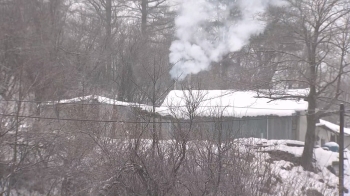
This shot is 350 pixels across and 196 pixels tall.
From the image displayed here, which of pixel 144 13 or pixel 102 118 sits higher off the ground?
pixel 144 13

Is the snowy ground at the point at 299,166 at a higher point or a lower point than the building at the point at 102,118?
lower

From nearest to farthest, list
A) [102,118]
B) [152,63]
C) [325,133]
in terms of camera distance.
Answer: [102,118], [152,63], [325,133]

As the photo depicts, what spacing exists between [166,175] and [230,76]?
10081mm

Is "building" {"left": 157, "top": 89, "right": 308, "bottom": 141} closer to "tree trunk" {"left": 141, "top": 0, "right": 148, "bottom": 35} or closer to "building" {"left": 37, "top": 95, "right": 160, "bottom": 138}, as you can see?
"building" {"left": 37, "top": 95, "right": 160, "bottom": 138}

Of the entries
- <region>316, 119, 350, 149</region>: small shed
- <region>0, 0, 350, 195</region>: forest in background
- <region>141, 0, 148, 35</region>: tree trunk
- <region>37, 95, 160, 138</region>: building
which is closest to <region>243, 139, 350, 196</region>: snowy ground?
<region>0, 0, 350, 195</region>: forest in background

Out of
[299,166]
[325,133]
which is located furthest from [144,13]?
[325,133]

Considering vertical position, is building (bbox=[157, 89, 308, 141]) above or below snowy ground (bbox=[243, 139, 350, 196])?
above

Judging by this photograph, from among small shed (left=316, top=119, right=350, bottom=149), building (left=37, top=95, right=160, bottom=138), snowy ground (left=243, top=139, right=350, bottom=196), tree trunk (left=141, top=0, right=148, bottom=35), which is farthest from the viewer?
small shed (left=316, top=119, right=350, bottom=149)

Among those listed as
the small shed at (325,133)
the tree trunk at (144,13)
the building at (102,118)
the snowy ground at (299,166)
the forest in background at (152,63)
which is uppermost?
the tree trunk at (144,13)

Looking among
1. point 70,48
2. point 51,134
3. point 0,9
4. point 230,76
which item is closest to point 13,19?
point 0,9

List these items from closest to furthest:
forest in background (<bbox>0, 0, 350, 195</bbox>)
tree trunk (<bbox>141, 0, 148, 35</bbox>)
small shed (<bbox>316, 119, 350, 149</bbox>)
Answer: forest in background (<bbox>0, 0, 350, 195</bbox>)
tree trunk (<bbox>141, 0, 148, 35</bbox>)
small shed (<bbox>316, 119, 350, 149</bbox>)

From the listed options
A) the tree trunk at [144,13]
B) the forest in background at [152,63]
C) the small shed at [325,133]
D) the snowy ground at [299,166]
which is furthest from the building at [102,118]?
the small shed at [325,133]

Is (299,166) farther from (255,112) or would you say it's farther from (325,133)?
(325,133)

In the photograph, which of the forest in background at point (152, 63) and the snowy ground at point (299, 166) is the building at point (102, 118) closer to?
the forest in background at point (152, 63)
